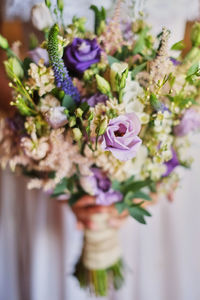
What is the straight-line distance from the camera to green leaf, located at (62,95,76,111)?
0.50 m

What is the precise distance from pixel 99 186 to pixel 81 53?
27 cm

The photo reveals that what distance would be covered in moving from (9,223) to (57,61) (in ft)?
2.80

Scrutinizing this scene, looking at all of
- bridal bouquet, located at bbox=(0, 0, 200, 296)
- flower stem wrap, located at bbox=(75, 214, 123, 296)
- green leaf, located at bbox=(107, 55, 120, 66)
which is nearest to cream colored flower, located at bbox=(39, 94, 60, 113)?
bridal bouquet, located at bbox=(0, 0, 200, 296)

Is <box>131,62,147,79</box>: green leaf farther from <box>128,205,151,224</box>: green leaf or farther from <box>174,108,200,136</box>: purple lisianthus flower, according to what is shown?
<box>128,205,151,224</box>: green leaf

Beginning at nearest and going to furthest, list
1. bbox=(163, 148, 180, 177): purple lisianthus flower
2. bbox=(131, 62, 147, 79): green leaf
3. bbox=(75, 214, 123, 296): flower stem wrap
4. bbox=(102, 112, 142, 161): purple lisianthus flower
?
1. bbox=(102, 112, 142, 161): purple lisianthus flower
2. bbox=(131, 62, 147, 79): green leaf
3. bbox=(163, 148, 180, 177): purple lisianthus flower
4. bbox=(75, 214, 123, 296): flower stem wrap

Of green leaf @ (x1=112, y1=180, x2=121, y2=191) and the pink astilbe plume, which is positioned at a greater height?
the pink astilbe plume

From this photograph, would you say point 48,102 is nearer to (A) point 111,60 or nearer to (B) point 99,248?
(A) point 111,60

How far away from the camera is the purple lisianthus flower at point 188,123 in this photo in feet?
1.90

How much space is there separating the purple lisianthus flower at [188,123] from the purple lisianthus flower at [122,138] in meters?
0.19

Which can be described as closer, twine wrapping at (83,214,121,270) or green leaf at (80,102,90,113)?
green leaf at (80,102,90,113)

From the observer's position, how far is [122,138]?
1.35 ft

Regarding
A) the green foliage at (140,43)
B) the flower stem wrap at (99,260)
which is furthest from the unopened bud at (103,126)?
the flower stem wrap at (99,260)

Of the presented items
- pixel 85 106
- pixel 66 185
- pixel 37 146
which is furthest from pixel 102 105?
pixel 66 185

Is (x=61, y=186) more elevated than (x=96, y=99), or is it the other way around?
(x=96, y=99)
